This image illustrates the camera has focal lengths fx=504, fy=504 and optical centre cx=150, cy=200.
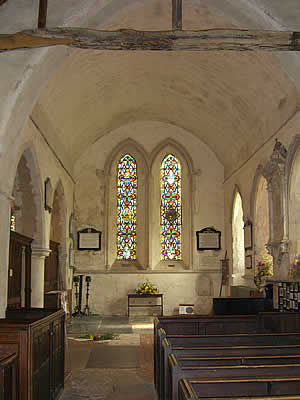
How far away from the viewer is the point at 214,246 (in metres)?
15.1

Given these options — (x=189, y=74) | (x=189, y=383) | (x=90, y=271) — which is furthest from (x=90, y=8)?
(x=90, y=271)

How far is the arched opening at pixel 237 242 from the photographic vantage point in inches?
547

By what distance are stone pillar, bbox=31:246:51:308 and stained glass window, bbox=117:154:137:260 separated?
558cm

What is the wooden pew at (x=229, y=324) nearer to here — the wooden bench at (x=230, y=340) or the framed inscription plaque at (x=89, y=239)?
the wooden bench at (x=230, y=340)

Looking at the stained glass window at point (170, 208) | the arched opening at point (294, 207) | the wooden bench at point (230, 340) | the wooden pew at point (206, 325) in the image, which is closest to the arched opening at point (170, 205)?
the stained glass window at point (170, 208)

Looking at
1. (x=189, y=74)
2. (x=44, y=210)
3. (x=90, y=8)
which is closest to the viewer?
(x=90, y=8)

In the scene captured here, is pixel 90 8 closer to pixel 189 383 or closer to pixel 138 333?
pixel 189 383

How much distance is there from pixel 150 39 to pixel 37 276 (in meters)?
6.07

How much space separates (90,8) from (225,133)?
784cm

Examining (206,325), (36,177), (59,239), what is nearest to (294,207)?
(206,325)

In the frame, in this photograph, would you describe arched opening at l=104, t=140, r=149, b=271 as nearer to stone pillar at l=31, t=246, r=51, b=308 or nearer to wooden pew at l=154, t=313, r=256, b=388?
stone pillar at l=31, t=246, r=51, b=308

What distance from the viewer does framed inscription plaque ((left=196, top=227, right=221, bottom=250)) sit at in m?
15.1

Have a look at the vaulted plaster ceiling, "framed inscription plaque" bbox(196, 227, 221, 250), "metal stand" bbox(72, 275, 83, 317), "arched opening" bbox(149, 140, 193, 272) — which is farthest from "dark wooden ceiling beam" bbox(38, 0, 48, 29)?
"framed inscription plaque" bbox(196, 227, 221, 250)

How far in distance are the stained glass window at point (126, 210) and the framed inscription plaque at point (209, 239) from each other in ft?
6.59
